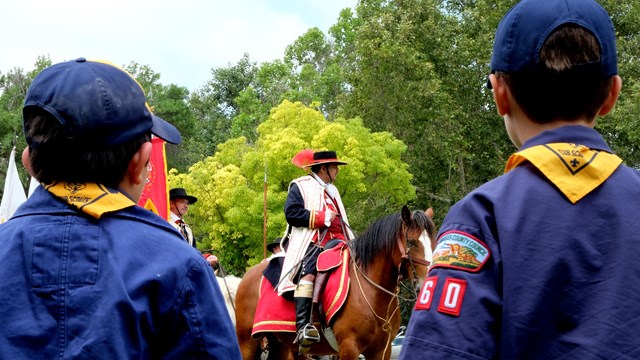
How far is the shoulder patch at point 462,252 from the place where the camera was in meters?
2.14

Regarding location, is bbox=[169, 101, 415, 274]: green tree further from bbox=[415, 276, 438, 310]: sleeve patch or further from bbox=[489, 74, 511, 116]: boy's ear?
bbox=[415, 276, 438, 310]: sleeve patch

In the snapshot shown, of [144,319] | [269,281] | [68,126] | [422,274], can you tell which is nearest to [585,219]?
[144,319]

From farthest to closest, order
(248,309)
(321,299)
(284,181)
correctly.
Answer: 1. (284,181)
2. (248,309)
3. (321,299)

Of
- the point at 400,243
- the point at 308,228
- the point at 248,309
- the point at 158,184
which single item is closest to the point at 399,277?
the point at 400,243

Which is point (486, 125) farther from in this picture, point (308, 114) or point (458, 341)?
point (458, 341)

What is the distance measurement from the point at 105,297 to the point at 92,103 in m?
0.52

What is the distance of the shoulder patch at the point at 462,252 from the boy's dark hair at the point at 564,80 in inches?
15.8

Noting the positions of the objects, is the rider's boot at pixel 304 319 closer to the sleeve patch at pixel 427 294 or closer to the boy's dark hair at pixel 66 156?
the boy's dark hair at pixel 66 156

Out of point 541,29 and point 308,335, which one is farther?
point 308,335

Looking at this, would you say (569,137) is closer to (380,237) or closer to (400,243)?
(400,243)

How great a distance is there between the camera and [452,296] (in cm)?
212

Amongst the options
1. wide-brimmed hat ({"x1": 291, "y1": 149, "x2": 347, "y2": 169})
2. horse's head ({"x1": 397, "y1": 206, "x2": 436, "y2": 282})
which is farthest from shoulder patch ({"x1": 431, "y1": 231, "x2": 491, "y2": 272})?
wide-brimmed hat ({"x1": 291, "y1": 149, "x2": 347, "y2": 169})

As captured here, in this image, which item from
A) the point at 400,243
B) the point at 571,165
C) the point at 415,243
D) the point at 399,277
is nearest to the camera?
the point at 571,165

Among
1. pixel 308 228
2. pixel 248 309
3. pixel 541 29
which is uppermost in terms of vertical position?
pixel 541 29
